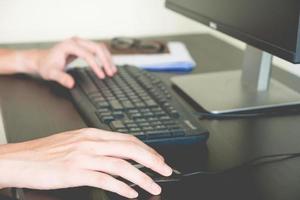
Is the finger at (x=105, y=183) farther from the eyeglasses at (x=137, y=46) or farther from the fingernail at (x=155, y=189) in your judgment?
the eyeglasses at (x=137, y=46)

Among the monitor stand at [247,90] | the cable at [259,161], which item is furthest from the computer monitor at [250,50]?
the cable at [259,161]

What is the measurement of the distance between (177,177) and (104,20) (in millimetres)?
938

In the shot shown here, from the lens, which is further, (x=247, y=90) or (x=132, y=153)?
(x=247, y=90)

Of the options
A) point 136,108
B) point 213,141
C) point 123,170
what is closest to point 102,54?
point 136,108

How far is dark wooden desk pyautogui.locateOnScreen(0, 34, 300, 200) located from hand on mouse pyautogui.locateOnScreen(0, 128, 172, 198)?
21mm

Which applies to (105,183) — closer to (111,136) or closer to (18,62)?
(111,136)

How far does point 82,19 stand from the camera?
1589 millimetres

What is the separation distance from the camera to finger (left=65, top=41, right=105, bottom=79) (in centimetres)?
117

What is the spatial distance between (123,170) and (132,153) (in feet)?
0.12

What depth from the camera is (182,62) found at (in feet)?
4.27

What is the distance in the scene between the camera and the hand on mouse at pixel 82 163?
714mm

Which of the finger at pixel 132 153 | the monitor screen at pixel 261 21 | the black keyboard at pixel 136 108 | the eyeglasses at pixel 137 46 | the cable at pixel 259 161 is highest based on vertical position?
the monitor screen at pixel 261 21

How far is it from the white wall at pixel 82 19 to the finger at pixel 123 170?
2.99 feet

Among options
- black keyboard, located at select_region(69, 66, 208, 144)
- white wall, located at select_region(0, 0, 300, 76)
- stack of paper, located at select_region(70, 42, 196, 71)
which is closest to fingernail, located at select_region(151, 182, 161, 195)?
black keyboard, located at select_region(69, 66, 208, 144)
